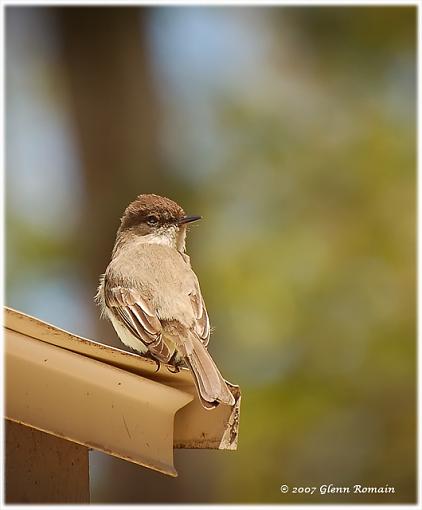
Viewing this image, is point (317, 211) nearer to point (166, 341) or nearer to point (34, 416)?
point (166, 341)

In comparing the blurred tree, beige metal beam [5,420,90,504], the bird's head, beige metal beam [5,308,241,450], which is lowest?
beige metal beam [5,420,90,504]

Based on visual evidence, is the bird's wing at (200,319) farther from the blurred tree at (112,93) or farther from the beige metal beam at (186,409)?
the blurred tree at (112,93)

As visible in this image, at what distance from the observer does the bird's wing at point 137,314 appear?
4832mm

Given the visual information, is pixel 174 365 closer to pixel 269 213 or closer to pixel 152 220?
pixel 152 220

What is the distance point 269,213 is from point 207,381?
773 cm

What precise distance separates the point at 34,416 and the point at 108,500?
522 centimetres

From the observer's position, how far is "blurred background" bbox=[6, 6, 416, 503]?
9734 mm

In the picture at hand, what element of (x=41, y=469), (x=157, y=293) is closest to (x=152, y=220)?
(x=157, y=293)

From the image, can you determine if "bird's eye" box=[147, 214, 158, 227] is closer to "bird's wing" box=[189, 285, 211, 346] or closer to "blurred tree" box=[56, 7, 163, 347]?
"bird's wing" box=[189, 285, 211, 346]

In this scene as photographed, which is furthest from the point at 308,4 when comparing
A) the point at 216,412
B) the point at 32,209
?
the point at 216,412

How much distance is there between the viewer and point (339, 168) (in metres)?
12.2

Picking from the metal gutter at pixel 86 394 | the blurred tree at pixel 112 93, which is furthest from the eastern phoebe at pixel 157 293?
the blurred tree at pixel 112 93

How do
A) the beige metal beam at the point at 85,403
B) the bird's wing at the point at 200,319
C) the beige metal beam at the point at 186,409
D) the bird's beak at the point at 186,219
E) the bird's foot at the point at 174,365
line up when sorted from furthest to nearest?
the bird's beak at the point at 186,219 < the bird's wing at the point at 200,319 < the bird's foot at the point at 174,365 < the beige metal beam at the point at 186,409 < the beige metal beam at the point at 85,403

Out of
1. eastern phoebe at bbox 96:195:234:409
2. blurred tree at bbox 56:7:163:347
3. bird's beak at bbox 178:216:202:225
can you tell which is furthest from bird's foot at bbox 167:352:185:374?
blurred tree at bbox 56:7:163:347
